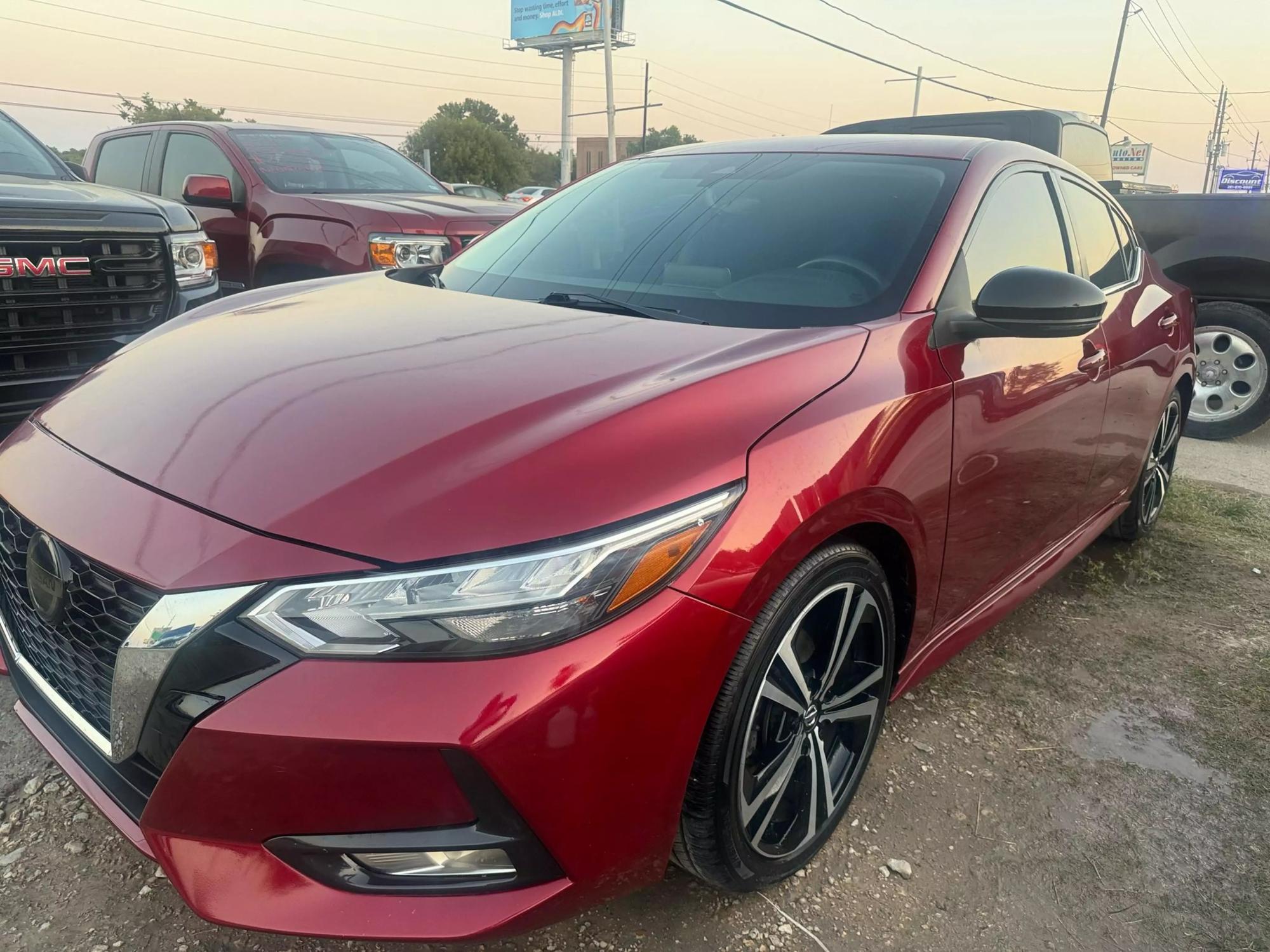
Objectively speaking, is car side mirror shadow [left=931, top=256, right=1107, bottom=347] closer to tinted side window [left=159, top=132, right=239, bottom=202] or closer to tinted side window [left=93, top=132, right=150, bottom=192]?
tinted side window [left=159, top=132, right=239, bottom=202]

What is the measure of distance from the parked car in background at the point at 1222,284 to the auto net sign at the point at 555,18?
55.2m

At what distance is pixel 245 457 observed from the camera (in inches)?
62.8

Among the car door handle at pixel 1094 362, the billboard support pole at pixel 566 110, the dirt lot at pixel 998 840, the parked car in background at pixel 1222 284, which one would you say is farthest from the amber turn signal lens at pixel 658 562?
the billboard support pole at pixel 566 110

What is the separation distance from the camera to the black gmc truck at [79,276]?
350cm

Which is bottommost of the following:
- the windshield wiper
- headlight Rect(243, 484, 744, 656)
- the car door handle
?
headlight Rect(243, 484, 744, 656)

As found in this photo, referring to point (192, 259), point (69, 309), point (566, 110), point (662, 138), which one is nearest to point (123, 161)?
point (192, 259)

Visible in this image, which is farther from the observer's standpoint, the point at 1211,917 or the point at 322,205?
the point at 322,205

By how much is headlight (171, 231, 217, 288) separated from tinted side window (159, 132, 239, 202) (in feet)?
6.83

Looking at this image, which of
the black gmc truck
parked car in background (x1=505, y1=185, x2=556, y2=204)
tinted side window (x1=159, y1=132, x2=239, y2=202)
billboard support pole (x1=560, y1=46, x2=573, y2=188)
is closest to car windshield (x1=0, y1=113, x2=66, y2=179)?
the black gmc truck

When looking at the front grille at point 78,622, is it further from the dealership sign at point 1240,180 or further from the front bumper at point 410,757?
the dealership sign at point 1240,180

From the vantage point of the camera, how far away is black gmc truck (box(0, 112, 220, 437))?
350 centimetres

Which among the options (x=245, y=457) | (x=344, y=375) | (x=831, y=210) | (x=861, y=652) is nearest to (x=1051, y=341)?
(x=831, y=210)

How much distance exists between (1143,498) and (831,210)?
2419 mm

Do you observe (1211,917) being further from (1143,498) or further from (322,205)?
(322,205)
